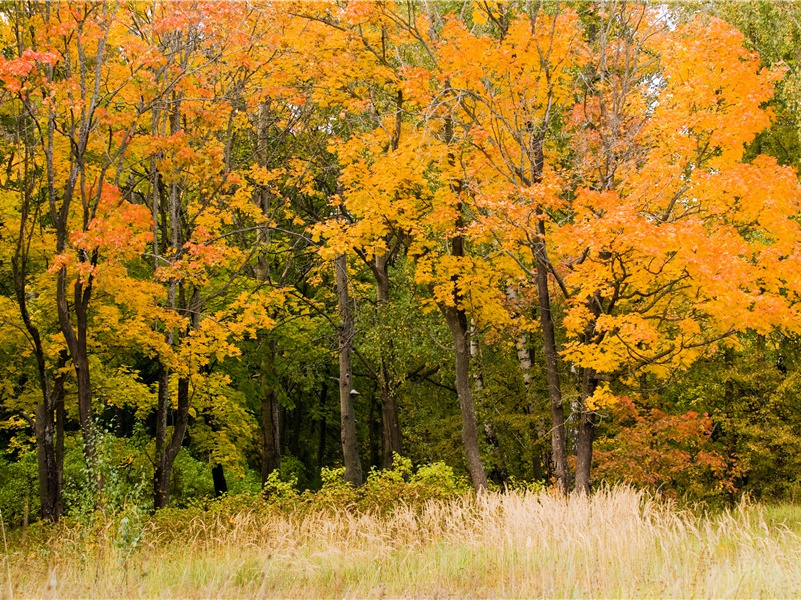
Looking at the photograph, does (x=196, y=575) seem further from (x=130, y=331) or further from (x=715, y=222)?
(x=715, y=222)

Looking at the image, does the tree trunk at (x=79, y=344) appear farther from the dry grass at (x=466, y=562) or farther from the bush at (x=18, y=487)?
the bush at (x=18, y=487)

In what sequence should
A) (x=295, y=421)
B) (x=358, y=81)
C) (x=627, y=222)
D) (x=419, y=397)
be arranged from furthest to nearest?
(x=295, y=421), (x=419, y=397), (x=358, y=81), (x=627, y=222)

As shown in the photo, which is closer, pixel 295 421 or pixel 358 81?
pixel 358 81

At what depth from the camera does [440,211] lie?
1238cm

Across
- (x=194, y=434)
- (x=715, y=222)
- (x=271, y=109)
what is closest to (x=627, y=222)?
(x=715, y=222)

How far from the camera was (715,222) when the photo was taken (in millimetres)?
10883

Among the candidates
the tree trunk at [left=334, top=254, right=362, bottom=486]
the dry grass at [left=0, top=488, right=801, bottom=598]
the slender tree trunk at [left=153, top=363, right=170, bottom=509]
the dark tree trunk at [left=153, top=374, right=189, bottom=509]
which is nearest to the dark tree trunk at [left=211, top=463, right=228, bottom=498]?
the tree trunk at [left=334, top=254, right=362, bottom=486]

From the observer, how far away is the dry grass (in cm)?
548

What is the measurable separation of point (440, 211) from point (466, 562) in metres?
6.75

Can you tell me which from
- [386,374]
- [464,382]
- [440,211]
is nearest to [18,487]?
[386,374]

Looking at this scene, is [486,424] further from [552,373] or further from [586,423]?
[586,423]

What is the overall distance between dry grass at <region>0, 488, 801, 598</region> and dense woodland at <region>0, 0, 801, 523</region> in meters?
1.17

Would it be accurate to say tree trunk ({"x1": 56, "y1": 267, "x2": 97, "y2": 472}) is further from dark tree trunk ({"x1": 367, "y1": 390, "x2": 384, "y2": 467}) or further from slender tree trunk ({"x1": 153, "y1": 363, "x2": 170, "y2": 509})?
dark tree trunk ({"x1": 367, "y1": 390, "x2": 384, "y2": 467})

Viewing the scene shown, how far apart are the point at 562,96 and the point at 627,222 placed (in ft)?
12.7
